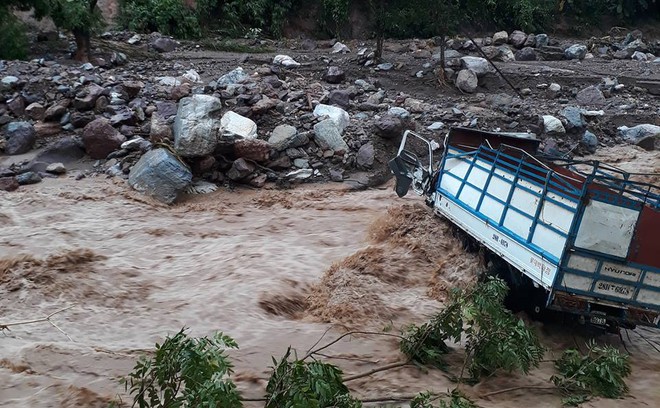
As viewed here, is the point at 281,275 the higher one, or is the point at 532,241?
the point at 532,241

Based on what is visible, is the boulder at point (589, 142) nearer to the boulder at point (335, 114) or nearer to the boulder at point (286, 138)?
the boulder at point (335, 114)

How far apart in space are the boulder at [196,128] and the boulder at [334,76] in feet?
10.4

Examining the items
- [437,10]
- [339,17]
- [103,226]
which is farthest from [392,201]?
[339,17]

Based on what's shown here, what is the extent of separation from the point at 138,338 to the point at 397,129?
611 centimetres

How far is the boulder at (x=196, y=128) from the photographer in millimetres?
10328

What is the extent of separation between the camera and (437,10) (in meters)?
14.5

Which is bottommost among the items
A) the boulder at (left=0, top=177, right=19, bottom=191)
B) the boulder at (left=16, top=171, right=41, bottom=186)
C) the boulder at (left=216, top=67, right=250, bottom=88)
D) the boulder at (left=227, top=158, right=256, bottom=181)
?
the boulder at (left=0, top=177, right=19, bottom=191)

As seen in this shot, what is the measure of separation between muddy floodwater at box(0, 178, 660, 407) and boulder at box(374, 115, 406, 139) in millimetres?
1123

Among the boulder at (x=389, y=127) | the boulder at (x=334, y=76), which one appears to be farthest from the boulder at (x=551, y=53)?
the boulder at (x=389, y=127)

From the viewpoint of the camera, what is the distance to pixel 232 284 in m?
7.39

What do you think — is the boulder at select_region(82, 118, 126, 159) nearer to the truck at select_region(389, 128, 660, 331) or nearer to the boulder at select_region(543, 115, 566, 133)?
the truck at select_region(389, 128, 660, 331)

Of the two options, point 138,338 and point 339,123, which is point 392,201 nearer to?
point 339,123

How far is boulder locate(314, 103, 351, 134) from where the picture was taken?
11.3 m

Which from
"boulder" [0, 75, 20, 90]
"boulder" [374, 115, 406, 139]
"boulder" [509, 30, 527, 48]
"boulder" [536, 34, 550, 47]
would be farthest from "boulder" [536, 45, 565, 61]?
"boulder" [0, 75, 20, 90]
